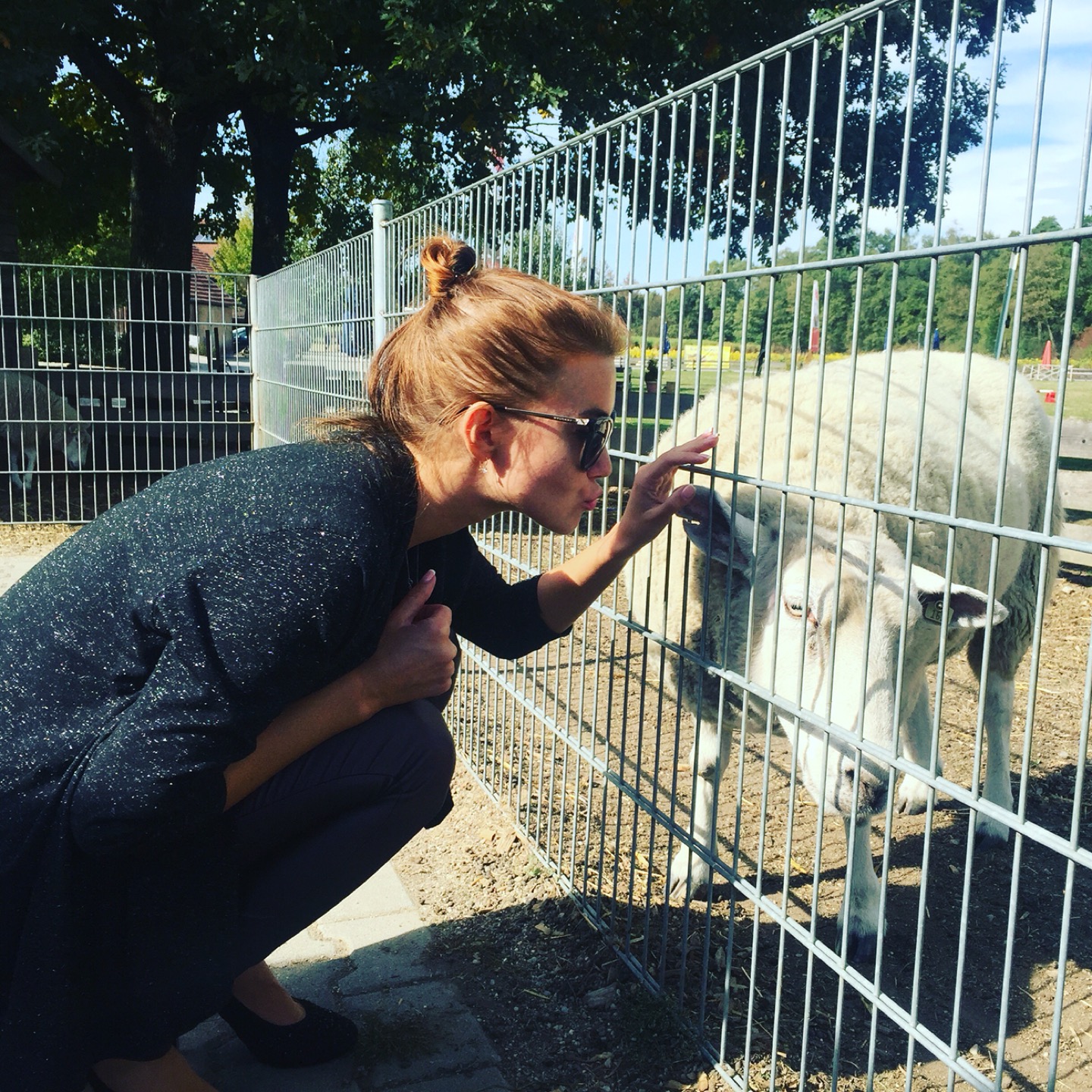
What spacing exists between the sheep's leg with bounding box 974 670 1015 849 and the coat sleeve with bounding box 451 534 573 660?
2120 millimetres

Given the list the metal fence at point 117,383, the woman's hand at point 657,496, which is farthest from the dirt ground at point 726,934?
the metal fence at point 117,383

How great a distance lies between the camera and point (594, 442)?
213 cm

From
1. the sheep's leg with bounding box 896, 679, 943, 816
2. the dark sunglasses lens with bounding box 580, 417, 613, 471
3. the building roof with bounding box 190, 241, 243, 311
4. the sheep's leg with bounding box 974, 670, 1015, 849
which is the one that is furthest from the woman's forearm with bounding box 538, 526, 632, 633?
the building roof with bounding box 190, 241, 243, 311

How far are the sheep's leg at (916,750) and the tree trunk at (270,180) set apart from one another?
12.0 meters

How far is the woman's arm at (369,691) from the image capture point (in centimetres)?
195

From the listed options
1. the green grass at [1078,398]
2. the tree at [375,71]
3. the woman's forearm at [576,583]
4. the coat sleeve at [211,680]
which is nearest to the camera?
the green grass at [1078,398]

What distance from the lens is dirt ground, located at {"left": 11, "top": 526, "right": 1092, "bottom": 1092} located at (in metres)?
2.46

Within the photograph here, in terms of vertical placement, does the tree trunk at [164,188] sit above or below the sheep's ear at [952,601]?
above

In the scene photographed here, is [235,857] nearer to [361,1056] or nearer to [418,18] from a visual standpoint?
[361,1056]

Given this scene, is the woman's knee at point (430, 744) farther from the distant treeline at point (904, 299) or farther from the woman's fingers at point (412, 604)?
the distant treeline at point (904, 299)

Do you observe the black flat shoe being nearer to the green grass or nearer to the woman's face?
the woman's face

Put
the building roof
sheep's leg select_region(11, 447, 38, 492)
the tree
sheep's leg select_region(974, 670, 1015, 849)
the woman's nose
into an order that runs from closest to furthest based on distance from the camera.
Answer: the woman's nose → sheep's leg select_region(974, 670, 1015, 849) → sheep's leg select_region(11, 447, 38, 492) → the building roof → the tree

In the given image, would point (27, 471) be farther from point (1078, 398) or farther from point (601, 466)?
point (1078, 398)

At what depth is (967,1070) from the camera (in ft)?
5.48
